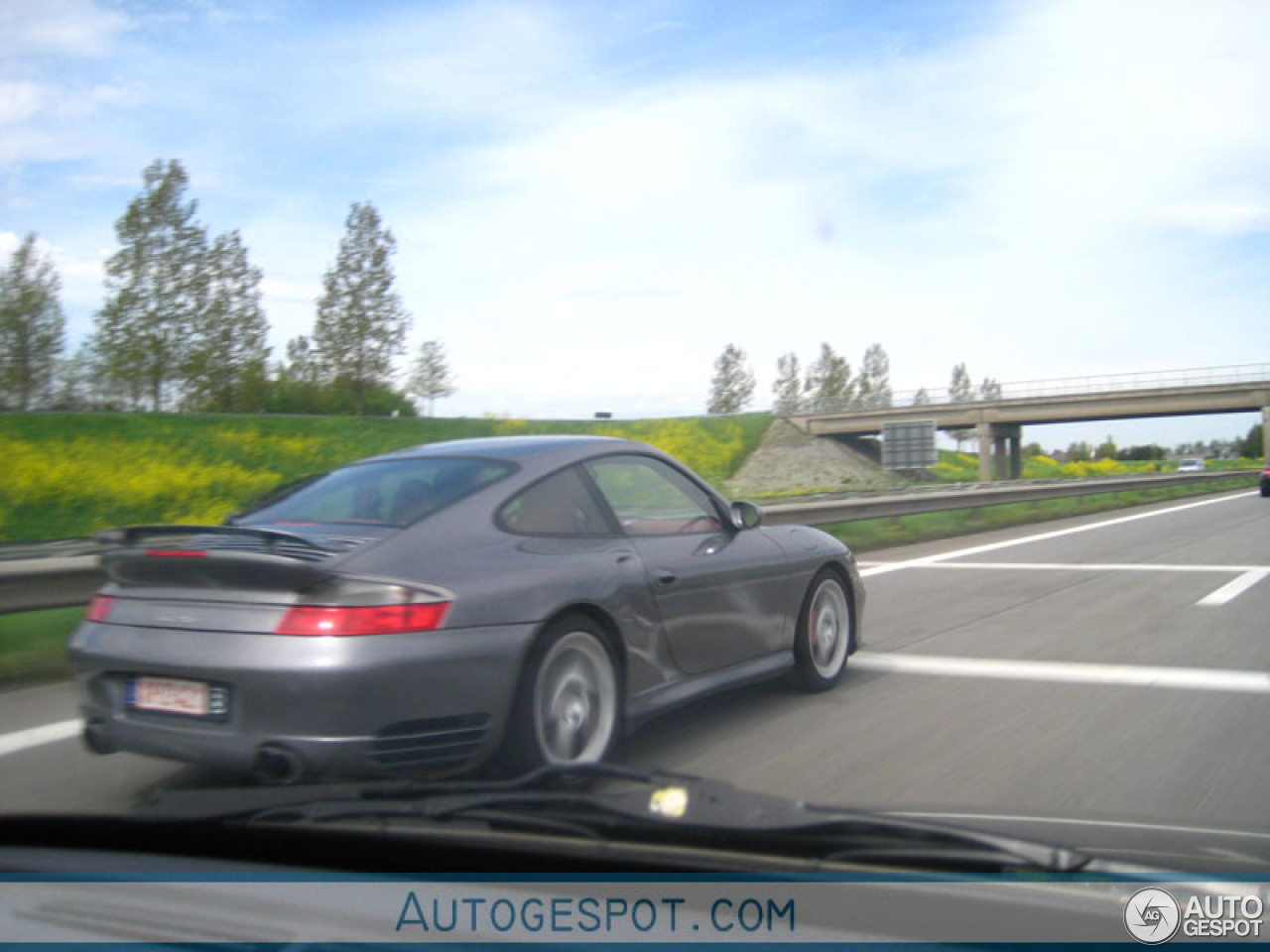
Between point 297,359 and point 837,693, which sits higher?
point 297,359

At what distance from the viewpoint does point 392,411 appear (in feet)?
203

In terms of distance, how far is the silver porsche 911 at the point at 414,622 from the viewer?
356 centimetres

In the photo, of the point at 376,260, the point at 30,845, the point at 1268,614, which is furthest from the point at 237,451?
the point at 30,845

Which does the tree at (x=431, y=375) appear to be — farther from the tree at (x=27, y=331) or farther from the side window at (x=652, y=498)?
the side window at (x=652, y=498)

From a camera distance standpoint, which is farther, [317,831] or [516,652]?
[516,652]

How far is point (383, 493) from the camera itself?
4.49 metres

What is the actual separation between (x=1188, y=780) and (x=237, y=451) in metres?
46.4

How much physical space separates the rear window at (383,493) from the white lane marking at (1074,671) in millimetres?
3271

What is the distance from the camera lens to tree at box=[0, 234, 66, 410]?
47.8m

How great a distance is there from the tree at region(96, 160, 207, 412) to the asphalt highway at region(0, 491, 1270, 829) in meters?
43.8

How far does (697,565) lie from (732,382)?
93.9 metres

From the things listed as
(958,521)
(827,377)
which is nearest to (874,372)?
(827,377)

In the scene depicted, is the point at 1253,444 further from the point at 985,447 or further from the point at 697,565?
the point at 697,565

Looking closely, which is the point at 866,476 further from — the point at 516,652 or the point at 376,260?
the point at 516,652
